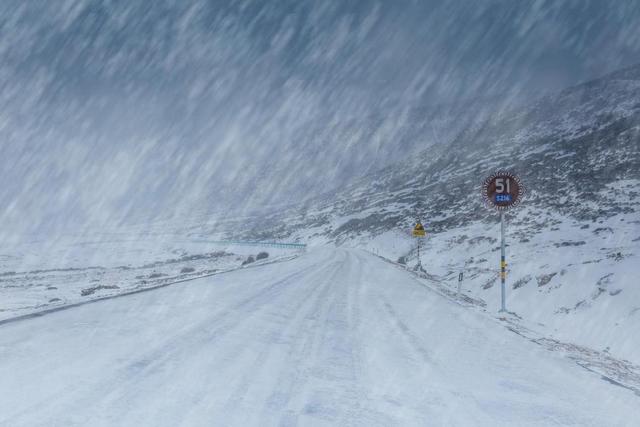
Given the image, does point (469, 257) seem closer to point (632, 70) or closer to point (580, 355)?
point (580, 355)

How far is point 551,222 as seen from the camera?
3662 cm

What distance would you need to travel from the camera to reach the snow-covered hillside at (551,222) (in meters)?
16.2

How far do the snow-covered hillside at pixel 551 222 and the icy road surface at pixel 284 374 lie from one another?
7082mm

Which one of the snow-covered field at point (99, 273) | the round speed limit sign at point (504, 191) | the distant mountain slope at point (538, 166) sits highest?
the distant mountain slope at point (538, 166)

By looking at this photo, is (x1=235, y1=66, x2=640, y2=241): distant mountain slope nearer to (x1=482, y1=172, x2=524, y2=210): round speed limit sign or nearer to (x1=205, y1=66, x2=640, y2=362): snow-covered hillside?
(x1=205, y1=66, x2=640, y2=362): snow-covered hillside

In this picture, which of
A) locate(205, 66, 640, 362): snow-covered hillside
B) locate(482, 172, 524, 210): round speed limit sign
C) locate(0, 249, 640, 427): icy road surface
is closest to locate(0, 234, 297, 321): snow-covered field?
locate(0, 249, 640, 427): icy road surface

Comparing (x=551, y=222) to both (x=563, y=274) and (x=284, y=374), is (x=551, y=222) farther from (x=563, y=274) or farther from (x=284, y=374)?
(x=284, y=374)

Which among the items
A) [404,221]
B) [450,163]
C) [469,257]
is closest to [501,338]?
[469,257]

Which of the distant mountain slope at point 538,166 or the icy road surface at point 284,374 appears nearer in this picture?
the icy road surface at point 284,374

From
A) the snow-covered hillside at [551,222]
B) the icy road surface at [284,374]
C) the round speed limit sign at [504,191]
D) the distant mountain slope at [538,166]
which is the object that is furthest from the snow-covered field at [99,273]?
the distant mountain slope at [538,166]

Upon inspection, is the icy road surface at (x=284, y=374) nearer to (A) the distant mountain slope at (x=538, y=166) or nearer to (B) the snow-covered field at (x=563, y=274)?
(B) the snow-covered field at (x=563, y=274)

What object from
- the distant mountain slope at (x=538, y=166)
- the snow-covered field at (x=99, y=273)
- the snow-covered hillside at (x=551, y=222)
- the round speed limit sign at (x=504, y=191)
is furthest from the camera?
the distant mountain slope at (x=538, y=166)

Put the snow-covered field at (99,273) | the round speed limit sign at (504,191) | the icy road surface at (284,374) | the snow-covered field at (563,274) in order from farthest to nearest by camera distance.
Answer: the snow-covered field at (99,273) < the snow-covered field at (563,274) < the round speed limit sign at (504,191) < the icy road surface at (284,374)

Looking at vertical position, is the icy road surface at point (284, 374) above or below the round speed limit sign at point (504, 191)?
below
